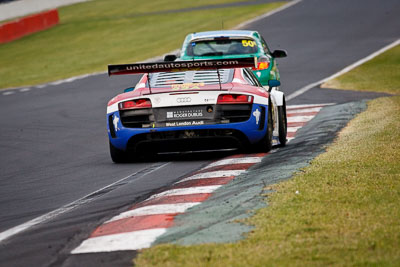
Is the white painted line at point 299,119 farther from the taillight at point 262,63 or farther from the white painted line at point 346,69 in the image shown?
the white painted line at point 346,69

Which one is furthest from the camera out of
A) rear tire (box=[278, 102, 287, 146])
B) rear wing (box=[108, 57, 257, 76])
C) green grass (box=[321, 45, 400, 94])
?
green grass (box=[321, 45, 400, 94])

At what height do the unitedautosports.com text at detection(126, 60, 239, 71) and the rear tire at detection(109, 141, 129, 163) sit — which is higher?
the unitedautosports.com text at detection(126, 60, 239, 71)

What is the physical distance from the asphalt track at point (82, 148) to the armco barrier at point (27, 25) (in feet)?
41.1

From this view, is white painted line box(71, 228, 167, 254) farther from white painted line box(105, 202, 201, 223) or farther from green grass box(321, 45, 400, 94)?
green grass box(321, 45, 400, 94)

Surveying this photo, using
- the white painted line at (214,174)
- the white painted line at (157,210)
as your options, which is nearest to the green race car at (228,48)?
the white painted line at (214,174)

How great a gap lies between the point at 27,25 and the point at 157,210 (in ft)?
120

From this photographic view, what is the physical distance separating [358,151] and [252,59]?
1605 millimetres

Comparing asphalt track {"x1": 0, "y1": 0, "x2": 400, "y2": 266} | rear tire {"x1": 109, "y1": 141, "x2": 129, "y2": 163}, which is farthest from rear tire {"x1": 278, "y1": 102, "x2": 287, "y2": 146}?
rear tire {"x1": 109, "y1": 141, "x2": 129, "y2": 163}

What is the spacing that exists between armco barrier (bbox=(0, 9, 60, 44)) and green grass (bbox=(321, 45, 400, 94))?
65.3 feet

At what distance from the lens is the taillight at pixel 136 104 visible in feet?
35.0

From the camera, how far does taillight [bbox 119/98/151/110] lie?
1066 centimetres

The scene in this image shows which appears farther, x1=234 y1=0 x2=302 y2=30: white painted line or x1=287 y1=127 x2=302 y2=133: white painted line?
x1=234 y1=0 x2=302 y2=30: white painted line

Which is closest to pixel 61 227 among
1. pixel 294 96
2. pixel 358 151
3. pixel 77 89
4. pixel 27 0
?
pixel 358 151

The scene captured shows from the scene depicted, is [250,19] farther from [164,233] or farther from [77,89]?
[164,233]
